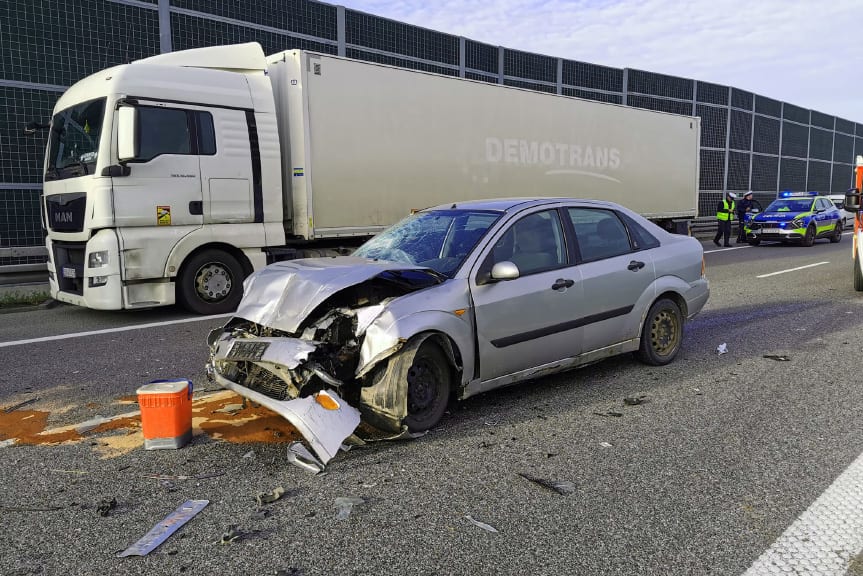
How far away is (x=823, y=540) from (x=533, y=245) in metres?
2.73

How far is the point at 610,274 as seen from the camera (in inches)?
215

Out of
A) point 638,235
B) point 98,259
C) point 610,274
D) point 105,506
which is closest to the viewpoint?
point 105,506

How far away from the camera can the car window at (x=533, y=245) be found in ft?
16.1

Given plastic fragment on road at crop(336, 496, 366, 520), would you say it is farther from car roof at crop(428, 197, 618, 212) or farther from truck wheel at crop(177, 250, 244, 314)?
truck wheel at crop(177, 250, 244, 314)

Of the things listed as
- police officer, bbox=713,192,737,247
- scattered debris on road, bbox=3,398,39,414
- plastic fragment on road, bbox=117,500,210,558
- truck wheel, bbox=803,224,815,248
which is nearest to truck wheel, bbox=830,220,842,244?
truck wheel, bbox=803,224,815,248

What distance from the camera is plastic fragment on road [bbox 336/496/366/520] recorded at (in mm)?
3215

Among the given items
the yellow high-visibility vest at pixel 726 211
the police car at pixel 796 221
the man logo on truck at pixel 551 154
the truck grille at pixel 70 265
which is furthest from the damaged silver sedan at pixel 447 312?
the police car at pixel 796 221

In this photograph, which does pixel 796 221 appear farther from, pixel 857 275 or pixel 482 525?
pixel 482 525

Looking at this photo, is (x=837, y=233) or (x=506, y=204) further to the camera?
(x=837, y=233)

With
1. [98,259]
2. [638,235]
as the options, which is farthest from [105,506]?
[98,259]

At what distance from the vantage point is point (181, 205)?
8.57 meters

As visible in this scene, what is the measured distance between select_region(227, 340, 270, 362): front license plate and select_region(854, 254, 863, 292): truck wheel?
31.5 feet

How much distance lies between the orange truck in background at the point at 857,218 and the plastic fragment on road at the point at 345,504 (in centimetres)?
885

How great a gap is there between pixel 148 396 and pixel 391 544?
186 cm
